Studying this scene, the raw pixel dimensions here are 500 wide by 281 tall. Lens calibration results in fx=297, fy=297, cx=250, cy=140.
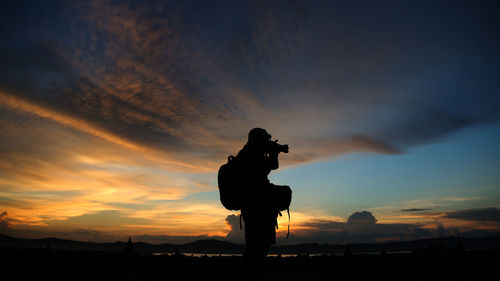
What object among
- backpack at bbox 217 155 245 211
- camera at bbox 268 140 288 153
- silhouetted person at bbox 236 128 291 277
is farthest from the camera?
camera at bbox 268 140 288 153

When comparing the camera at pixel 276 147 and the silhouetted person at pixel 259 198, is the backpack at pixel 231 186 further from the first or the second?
the camera at pixel 276 147

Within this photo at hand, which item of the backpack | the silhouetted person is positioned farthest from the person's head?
the backpack

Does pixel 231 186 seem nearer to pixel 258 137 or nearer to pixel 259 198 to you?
pixel 259 198

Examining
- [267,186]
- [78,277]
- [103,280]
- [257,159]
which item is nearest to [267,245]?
[267,186]

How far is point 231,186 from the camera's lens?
4020 millimetres

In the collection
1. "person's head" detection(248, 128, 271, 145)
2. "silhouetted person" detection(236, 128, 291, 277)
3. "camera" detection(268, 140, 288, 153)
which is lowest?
"silhouetted person" detection(236, 128, 291, 277)

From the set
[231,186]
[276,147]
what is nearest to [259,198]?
[231,186]

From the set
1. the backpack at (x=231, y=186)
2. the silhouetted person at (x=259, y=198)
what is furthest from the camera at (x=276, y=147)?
the backpack at (x=231, y=186)

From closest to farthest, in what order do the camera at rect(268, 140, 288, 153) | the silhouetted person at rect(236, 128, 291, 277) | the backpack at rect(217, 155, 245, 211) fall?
the silhouetted person at rect(236, 128, 291, 277) < the backpack at rect(217, 155, 245, 211) < the camera at rect(268, 140, 288, 153)

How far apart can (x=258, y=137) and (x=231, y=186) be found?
844 mm

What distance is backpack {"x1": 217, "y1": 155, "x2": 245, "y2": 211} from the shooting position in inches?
157

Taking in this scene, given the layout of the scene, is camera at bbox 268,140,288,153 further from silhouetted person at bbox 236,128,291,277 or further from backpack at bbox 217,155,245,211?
backpack at bbox 217,155,245,211

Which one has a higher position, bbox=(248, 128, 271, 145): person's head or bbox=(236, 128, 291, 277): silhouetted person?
bbox=(248, 128, 271, 145): person's head

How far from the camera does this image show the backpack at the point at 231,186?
398 cm
